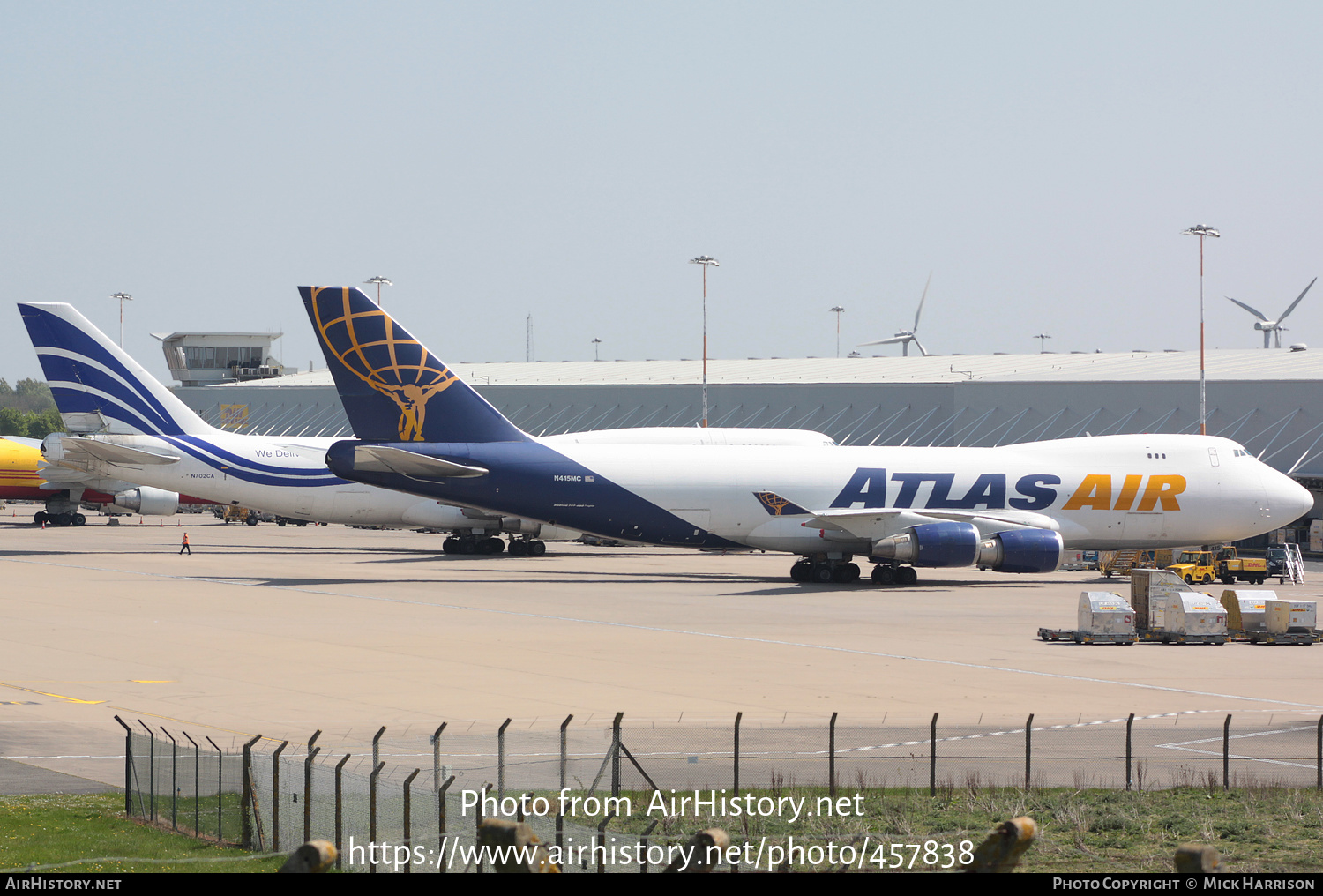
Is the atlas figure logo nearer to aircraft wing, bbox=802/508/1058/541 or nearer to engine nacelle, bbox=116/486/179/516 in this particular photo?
aircraft wing, bbox=802/508/1058/541

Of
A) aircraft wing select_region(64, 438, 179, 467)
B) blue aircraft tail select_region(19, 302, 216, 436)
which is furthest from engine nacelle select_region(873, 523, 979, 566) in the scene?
blue aircraft tail select_region(19, 302, 216, 436)

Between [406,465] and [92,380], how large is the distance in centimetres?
2316

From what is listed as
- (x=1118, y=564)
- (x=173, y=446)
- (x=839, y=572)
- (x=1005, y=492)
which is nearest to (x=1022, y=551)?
(x=1005, y=492)

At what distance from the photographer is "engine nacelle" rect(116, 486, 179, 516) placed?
8631 centimetres

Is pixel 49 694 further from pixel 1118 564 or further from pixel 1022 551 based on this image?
pixel 1118 564

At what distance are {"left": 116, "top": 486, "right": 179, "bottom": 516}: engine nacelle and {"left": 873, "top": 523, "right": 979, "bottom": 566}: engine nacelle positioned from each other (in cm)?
5572

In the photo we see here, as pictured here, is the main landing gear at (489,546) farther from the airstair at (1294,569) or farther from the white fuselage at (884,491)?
the airstair at (1294,569)

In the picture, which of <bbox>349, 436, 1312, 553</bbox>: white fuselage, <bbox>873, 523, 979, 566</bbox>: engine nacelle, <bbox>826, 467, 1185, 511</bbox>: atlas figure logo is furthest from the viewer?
<bbox>826, 467, 1185, 511</bbox>: atlas figure logo

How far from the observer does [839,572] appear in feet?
162

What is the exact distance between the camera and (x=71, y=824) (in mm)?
15789

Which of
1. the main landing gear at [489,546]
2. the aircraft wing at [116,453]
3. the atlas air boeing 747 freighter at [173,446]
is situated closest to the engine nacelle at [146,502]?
the atlas air boeing 747 freighter at [173,446]

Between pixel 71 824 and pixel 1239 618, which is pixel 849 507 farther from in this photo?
pixel 71 824
